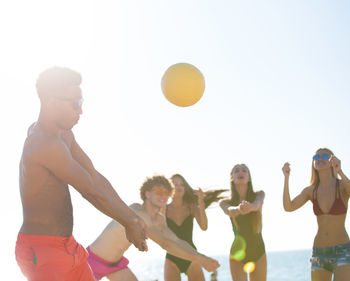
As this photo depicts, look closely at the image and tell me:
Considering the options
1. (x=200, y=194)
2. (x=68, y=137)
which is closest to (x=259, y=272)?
(x=200, y=194)

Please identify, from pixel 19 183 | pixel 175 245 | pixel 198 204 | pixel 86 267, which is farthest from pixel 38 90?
pixel 198 204

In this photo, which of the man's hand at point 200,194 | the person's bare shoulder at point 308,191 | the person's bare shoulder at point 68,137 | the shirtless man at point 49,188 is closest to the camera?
the shirtless man at point 49,188

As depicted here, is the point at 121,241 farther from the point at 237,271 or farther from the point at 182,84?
the point at 182,84

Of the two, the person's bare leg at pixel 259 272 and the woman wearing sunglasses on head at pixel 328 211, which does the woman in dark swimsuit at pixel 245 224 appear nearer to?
the person's bare leg at pixel 259 272

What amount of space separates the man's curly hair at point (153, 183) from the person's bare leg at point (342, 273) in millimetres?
2548

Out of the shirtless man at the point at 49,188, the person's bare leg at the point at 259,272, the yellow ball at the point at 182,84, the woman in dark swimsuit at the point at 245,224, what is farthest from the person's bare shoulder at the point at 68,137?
the person's bare leg at the point at 259,272

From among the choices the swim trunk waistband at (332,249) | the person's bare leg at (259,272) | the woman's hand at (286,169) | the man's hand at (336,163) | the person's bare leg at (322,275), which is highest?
the man's hand at (336,163)

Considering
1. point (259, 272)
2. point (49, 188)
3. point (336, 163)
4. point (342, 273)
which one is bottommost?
point (259, 272)

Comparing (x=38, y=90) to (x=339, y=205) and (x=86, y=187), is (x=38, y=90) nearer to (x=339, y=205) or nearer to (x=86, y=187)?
(x=86, y=187)

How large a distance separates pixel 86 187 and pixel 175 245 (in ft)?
8.43

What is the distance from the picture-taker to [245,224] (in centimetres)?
820

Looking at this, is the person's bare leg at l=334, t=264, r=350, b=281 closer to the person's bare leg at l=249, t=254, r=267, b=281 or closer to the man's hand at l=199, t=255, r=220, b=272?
the person's bare leg at l=249, t=254, r=267, b=281

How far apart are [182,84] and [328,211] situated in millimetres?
3096

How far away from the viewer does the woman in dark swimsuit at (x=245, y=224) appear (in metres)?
7.89
